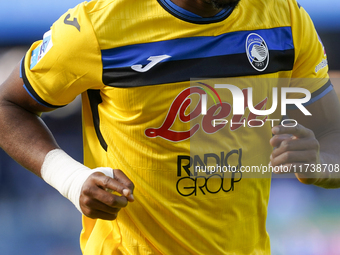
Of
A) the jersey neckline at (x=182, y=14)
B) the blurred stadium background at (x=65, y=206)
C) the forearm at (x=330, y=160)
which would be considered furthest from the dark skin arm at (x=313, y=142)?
the blurred stadium background at (x=65, y=206)

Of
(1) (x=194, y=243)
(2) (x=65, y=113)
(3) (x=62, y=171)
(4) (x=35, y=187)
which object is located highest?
(3) (x=62, y=171)

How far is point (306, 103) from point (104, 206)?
2.53 feet

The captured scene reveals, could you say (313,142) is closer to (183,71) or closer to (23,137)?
(183,71)

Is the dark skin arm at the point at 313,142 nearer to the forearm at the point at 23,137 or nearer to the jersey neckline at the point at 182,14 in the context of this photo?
the jersey neckline at the point at 182,14

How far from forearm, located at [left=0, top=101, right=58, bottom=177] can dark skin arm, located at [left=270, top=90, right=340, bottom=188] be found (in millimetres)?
650

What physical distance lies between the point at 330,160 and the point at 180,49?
587 millimetres

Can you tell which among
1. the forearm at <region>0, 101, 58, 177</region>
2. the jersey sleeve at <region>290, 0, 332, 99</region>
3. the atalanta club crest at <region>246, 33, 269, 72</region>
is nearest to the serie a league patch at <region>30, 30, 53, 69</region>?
the forearm at <region>0, 101, 58, 177</region>

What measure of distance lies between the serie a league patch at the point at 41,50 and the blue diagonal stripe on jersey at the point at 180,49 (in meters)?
0.16

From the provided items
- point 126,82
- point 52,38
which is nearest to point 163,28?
point 126,82

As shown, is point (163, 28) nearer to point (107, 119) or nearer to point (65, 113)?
point (107, 119)

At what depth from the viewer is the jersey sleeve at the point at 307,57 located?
1.11 m

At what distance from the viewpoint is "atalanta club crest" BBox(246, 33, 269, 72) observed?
3.47 ft

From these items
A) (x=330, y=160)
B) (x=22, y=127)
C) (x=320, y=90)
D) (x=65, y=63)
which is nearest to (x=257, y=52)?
(x=320, y=90)

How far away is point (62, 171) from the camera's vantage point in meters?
1.01
